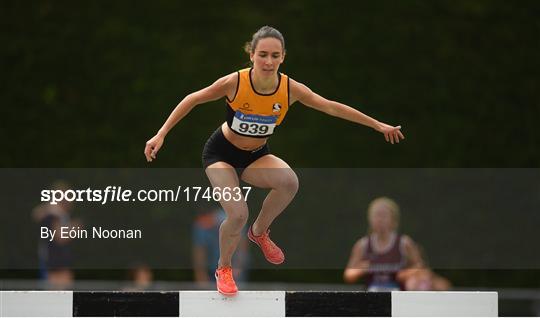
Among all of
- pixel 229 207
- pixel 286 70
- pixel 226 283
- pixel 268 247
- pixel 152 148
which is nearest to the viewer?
pixel 152 148

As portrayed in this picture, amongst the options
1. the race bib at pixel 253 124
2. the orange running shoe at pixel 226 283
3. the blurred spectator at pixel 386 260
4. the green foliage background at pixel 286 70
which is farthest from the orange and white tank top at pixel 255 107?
the green foliage background at pixel 286 70

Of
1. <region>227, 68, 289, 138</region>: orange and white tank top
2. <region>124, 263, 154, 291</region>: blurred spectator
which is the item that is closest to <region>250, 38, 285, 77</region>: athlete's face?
<region>227, 68, 289, 138</region>: orange and white tank top

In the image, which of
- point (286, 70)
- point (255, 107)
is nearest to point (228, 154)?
point (255, 107)

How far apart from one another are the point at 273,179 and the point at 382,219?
212cm

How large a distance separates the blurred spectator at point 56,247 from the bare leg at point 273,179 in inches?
126

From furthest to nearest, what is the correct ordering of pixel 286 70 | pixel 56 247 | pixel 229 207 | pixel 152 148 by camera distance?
pixel 286 70 < pixel 56 247 < pixel 229 207 < pixel 152 148

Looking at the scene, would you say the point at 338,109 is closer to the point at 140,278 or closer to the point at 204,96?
the point at 204,96

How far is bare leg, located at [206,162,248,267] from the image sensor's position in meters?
6.44

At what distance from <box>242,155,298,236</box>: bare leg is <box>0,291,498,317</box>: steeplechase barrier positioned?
0.52 m

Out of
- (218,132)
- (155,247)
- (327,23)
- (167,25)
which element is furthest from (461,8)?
(218,132)

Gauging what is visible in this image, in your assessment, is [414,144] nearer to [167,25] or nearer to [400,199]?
[400,199]

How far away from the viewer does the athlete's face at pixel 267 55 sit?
6.21 m

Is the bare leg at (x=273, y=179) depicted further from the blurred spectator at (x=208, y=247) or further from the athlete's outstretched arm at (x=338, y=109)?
the blurred spectator at (x=208, y=247)

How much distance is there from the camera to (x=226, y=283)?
21.5 feet
